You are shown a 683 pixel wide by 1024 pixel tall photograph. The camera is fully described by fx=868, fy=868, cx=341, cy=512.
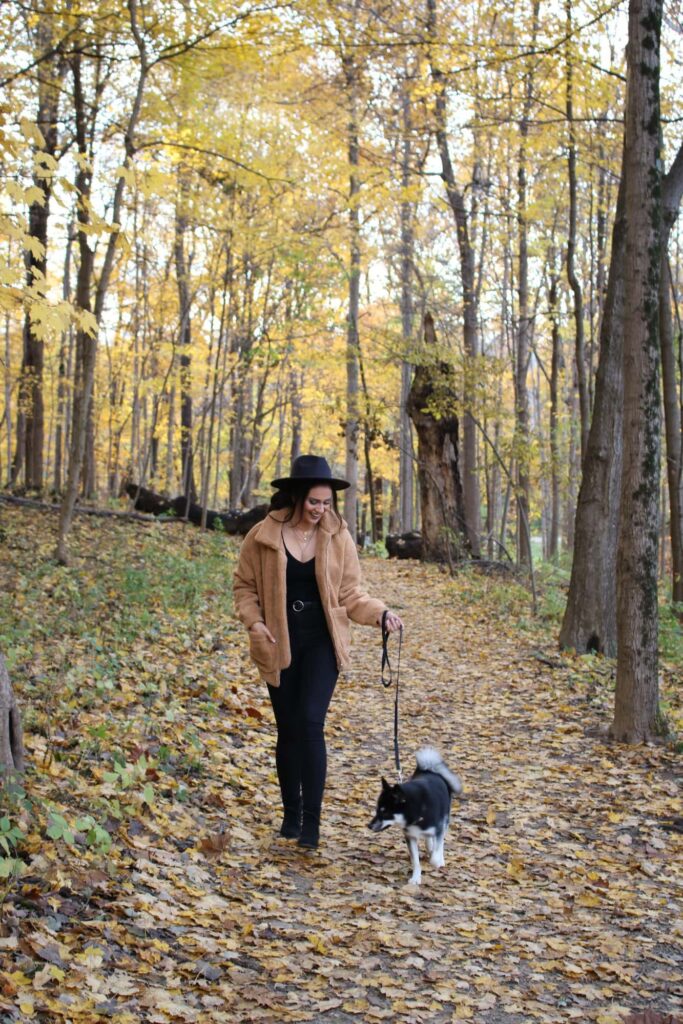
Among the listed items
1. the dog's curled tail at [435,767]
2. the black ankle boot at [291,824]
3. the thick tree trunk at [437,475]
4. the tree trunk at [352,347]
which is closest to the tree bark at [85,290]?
the black ankle boot at [291,824]

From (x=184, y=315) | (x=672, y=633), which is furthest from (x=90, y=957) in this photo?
(x=184, y=315)

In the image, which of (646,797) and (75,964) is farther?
(646,797)

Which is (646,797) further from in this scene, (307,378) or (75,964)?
(307,378)

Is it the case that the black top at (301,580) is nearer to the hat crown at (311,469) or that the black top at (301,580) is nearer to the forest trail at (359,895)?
the hat crown at (311,469)

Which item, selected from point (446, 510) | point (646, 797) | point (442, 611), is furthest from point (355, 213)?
point (646, 797)

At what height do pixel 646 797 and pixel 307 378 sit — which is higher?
pixel 307 378

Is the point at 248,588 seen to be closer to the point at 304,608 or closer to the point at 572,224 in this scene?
the point at 304,608

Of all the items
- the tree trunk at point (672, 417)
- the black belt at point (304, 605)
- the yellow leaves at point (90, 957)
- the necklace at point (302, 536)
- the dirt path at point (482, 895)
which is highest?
the tree trunk at point (672, 417)

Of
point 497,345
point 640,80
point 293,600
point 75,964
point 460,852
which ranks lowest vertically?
point 460,852

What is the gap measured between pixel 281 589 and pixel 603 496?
6532 millimetres

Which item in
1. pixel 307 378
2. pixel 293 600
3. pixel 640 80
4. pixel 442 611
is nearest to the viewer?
pixel 293 600

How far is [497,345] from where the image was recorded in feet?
122

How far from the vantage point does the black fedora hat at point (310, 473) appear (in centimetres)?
485

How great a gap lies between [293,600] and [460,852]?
1894 millimetres
